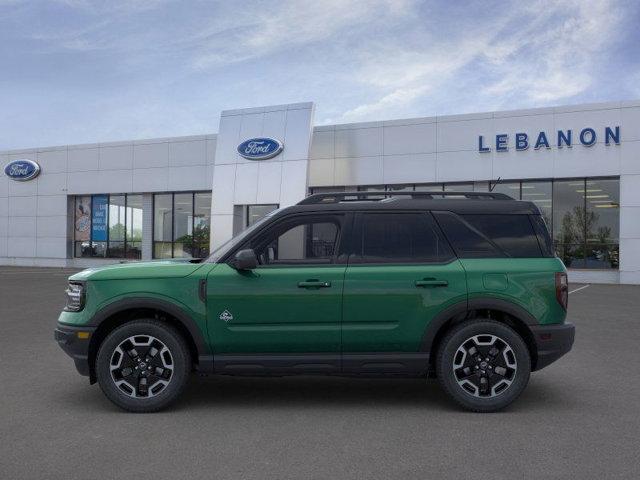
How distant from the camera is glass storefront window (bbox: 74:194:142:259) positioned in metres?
30.9

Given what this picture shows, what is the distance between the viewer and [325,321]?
522cm

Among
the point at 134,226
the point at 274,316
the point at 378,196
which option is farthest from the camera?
the point at 134,226

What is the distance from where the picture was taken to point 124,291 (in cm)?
525

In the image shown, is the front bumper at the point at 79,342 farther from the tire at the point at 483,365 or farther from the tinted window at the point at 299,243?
the tire at the point at 483,365

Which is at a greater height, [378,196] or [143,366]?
[378,196]

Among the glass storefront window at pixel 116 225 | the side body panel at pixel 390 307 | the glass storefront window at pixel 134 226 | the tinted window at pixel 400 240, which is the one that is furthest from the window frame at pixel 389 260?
the glass storefront window at pixel 116 225

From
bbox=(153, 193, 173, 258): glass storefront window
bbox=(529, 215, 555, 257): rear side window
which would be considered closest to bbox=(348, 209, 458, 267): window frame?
bbox=(529, 215, 555, 257): rear side window

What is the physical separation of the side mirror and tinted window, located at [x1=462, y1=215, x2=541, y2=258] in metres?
1.88

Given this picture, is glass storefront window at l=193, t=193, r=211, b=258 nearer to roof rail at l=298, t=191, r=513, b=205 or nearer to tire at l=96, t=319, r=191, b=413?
roof rail at l=298, t=191, r=513, b=205

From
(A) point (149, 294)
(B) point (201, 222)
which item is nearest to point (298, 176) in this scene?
(B) point (201, 222)

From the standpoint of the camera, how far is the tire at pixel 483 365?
5.20m

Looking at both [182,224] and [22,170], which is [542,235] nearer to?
[182,224]

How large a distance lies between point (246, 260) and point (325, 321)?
83 cm

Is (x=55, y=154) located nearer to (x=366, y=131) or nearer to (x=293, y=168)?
(x=293, y=168)
